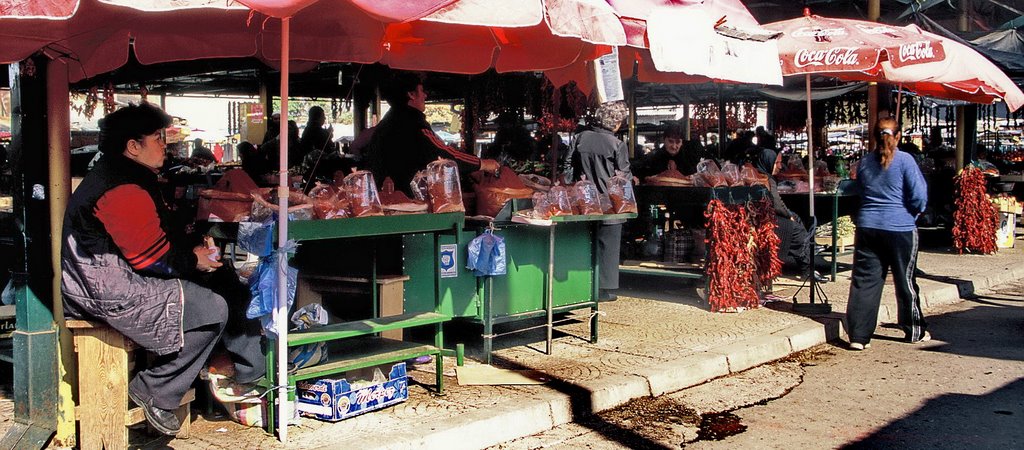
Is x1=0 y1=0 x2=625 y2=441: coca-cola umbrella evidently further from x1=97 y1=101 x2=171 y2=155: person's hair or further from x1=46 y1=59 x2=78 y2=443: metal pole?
x1=97 y1=101 x2=171 y2=155: person's hair

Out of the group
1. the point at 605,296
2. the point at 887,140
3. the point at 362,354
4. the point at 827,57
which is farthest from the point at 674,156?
the point at 362,354

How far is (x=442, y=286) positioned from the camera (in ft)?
21.6

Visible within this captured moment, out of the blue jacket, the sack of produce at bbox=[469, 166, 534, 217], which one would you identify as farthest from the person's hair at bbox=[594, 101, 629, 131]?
the blue jacket

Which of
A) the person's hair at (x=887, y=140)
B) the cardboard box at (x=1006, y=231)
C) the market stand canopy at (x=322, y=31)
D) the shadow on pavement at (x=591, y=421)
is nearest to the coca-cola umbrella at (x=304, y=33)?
the market stand canopy at (x=322, y=31)

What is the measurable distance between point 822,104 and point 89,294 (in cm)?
1617

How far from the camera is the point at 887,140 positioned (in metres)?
7.87

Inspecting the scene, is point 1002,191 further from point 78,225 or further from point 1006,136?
point 78,225

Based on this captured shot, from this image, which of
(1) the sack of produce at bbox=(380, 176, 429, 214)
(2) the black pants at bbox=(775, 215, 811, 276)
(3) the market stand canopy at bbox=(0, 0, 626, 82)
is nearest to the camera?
(3) the market stand canopy at bbox=(0, 0, 626, 82)

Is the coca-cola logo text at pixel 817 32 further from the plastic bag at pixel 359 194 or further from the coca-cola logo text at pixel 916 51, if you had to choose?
the plastic bag at pixel 359 194

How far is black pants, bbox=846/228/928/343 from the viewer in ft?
26.1

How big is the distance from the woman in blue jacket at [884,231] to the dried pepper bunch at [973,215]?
6.44m

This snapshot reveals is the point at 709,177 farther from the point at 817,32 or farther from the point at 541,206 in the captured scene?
the point at 541,206

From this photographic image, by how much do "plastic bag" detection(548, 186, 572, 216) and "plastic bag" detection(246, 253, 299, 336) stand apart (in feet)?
8.09

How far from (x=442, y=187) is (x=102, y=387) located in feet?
8.45
